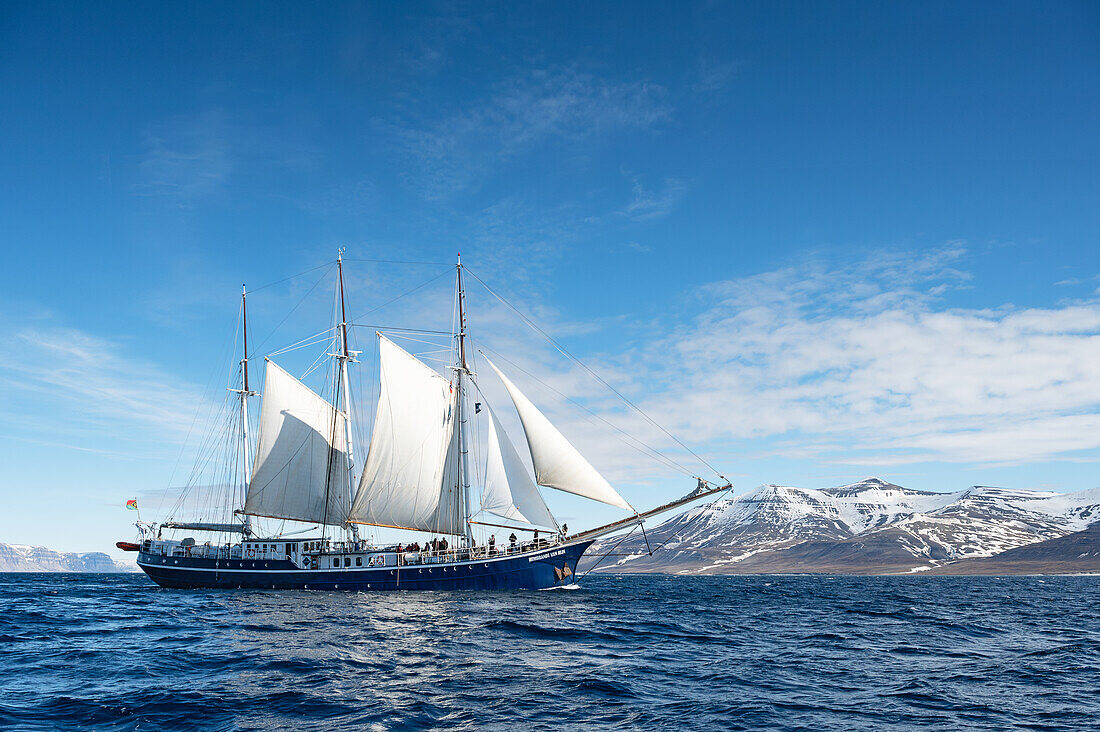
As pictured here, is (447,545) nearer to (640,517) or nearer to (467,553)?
(467,553)

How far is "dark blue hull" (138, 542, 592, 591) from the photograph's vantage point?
2623 inches

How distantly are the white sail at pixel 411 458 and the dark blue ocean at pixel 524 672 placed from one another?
23.4m

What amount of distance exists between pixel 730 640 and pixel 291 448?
2330 inches

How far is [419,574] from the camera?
66812 millimetres

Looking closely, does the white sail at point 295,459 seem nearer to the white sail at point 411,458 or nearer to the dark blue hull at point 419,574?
the dark blue hull at point 419,574

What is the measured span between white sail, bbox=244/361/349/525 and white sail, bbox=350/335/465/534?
9.30m

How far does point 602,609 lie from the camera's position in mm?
55531

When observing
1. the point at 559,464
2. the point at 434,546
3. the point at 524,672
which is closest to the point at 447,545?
the point at 434,546

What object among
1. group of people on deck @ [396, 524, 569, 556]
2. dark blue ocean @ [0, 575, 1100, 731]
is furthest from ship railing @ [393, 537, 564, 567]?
dark blue ocean @ [0, 575, 1100, 731]

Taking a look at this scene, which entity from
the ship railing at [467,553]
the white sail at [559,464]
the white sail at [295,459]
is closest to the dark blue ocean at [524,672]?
the white sail at [559,464]

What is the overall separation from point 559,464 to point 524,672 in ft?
121

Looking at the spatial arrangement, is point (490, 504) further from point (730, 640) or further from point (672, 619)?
point (730, 640)

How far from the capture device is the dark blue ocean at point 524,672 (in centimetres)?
2022

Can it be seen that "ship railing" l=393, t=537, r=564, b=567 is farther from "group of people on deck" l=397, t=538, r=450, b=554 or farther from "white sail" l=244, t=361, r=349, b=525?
"white sail" l=244, t=361, r=349, b=525
